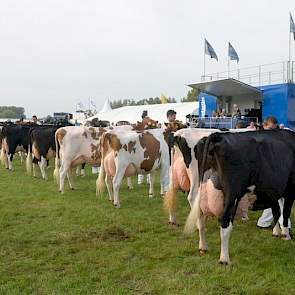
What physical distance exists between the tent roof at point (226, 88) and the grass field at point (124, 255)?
1565cm

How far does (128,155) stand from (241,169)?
163 inches

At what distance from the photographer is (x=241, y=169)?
5301 mm

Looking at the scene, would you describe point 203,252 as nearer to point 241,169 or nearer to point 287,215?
point 241,169

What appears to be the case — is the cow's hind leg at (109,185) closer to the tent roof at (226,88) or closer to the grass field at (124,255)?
the grass field at (124,255)

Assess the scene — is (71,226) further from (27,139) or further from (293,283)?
(27,139)

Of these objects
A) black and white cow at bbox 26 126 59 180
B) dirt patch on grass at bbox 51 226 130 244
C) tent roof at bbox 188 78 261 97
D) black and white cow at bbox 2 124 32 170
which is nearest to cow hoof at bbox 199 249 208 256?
dirt patch on grass at bbox 51 226 130 244

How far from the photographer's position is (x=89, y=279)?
4793 mm

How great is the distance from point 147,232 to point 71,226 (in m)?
Result: 1.34

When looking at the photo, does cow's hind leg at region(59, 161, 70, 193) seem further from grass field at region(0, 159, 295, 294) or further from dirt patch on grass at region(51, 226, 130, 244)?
dirt patch on grass at region(51, 226, 130, 244)

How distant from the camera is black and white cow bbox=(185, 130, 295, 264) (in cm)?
530

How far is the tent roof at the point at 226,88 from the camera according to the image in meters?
23.1

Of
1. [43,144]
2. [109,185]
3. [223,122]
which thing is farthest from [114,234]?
[223,122]

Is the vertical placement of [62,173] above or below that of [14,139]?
below

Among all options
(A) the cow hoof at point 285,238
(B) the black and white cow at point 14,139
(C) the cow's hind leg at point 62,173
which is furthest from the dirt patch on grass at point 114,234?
(B) the black and white cow at point 14,139
